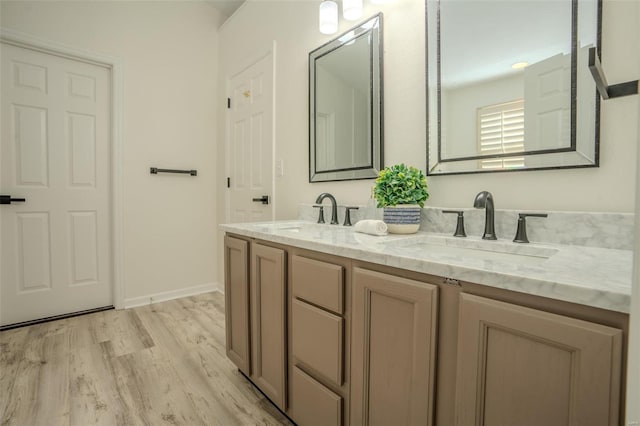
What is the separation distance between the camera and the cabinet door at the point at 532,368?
51 centimetres

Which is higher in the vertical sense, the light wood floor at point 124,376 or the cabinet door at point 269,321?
the cabinet door at point 269,321

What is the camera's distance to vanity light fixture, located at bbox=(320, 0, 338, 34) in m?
1.74

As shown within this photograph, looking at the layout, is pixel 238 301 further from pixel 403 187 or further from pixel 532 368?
pixel 532 368

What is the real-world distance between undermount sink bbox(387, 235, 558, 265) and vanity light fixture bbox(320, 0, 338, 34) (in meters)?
1.31

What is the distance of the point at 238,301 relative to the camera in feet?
5.26

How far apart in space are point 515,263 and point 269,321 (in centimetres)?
96

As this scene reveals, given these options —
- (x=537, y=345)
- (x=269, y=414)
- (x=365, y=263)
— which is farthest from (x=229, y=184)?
(x=537, y=345)

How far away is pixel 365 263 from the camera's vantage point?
925 millimetres

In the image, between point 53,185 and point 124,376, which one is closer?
point 124,376

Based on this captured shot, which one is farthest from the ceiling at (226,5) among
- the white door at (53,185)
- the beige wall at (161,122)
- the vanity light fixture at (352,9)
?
the vanity light fixture at (352,9)

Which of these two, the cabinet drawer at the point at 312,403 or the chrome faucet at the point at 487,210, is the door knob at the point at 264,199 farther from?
the chrome faucet at the point at 487,210

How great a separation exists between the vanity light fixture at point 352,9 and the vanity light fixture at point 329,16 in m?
0.11

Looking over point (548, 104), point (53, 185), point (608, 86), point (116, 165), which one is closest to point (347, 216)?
point (548, 104)

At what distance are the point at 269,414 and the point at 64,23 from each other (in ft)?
10.2
